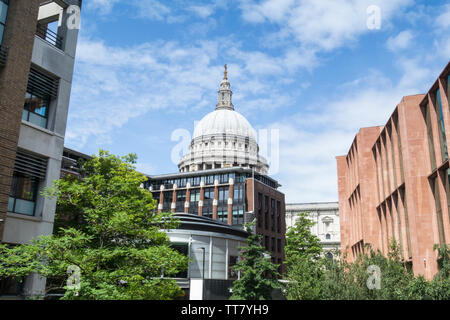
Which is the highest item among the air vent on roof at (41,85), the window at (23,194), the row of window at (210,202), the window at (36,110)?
the row of window at (210,202)

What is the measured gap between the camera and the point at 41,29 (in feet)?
81.7

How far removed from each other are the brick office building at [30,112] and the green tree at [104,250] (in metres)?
1.26

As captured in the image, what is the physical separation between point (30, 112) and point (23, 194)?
435cm

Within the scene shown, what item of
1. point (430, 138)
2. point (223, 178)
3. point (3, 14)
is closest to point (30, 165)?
point (3, 14)

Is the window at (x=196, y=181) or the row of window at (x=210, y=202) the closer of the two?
the row of window at (x=210, y=202)

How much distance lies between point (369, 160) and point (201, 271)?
1007 inches

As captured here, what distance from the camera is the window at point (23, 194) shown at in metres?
21.7

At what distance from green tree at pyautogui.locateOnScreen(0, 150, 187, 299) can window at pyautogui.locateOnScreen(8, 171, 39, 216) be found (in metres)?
1.29

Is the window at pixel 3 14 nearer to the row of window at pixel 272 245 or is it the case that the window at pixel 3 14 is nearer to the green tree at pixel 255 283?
the green tree at pixel 255 283

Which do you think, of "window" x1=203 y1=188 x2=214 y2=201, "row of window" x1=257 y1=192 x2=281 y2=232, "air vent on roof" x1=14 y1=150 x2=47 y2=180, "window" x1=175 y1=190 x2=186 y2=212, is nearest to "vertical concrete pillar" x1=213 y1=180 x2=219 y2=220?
"window" x1=203 y1=188 x2=214 y2=201

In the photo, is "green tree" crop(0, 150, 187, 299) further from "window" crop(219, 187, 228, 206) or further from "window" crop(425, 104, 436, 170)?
"window" crop(219, 187, 228, 206)

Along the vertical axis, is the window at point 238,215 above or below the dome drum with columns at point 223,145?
below

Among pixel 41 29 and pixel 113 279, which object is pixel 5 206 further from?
pixel 41 29

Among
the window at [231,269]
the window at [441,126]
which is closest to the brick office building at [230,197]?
the window at [231,269]
